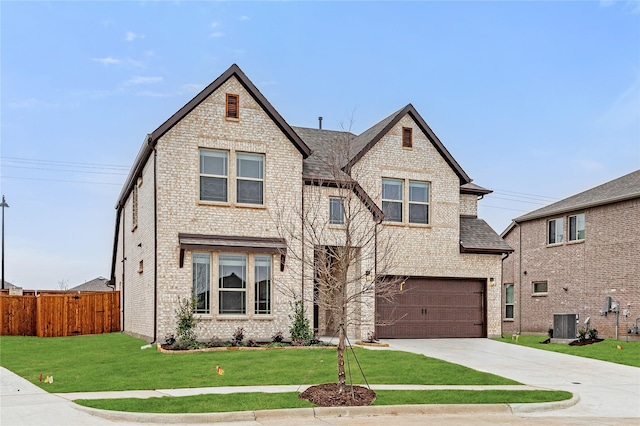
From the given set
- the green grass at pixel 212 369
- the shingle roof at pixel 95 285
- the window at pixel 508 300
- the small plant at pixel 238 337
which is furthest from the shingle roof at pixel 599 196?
the shingle roof at pixel 95 285

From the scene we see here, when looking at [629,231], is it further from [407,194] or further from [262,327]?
[262,327]

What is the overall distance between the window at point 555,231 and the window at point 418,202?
9069 millimetres

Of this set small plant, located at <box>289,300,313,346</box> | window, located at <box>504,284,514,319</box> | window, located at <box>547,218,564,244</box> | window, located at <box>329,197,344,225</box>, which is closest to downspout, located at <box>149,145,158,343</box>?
small plant, located at <box>289,300,313,346</box>

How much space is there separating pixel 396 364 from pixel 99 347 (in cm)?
1029

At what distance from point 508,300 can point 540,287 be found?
2.76 metres

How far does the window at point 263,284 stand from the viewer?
22.3 meters

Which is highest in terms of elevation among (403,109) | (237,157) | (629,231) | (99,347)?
(403,109)

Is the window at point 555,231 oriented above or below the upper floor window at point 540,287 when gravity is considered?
above

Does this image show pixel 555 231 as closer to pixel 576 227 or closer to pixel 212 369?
pixel 576 227

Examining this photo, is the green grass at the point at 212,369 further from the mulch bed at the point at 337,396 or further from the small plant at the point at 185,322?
the mulch bed at the point at 337,396

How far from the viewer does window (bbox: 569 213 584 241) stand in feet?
102

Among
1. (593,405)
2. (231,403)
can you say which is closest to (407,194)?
(593,405)

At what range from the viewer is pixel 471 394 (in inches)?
526

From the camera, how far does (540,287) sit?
33688 millimetres
